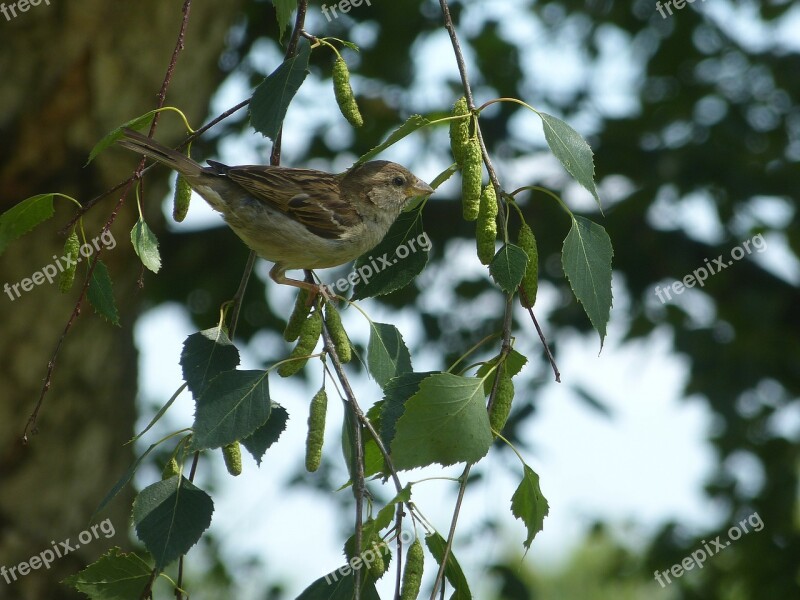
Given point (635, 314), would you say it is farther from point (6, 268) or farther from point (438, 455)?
point (438, 455)

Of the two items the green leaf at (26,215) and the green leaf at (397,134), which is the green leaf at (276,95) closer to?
the green leaf at (397,134)

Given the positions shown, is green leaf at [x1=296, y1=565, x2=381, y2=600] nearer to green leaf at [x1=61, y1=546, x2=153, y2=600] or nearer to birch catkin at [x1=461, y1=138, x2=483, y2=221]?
green leaf at [x1=61, y1=546, x2=153, y2=600]

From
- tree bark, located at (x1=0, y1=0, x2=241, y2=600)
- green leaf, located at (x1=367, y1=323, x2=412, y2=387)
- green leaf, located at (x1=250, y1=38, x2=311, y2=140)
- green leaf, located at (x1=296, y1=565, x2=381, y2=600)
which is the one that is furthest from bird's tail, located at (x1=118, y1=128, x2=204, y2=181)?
tree bark, located at (x1=0, y1=0, x2=241, y2=600)

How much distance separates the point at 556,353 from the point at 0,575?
3.98 m

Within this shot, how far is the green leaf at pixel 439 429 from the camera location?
196cm

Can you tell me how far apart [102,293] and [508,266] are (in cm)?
108

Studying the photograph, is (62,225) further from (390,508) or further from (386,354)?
(390,508)

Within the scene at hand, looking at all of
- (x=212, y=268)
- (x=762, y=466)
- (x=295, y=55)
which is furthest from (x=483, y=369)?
(x=762, y=466)

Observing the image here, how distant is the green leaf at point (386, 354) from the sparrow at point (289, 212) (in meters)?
0.58

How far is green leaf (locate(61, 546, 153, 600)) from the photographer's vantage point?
88.4 inches

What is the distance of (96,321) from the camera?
19.9 ft

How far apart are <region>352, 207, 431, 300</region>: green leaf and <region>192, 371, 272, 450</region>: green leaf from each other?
1.45 feet

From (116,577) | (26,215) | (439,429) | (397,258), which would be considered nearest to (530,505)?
(439,429)

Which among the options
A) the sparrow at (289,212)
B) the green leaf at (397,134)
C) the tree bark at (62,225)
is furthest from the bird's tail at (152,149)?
the tree bark at (62,225)
